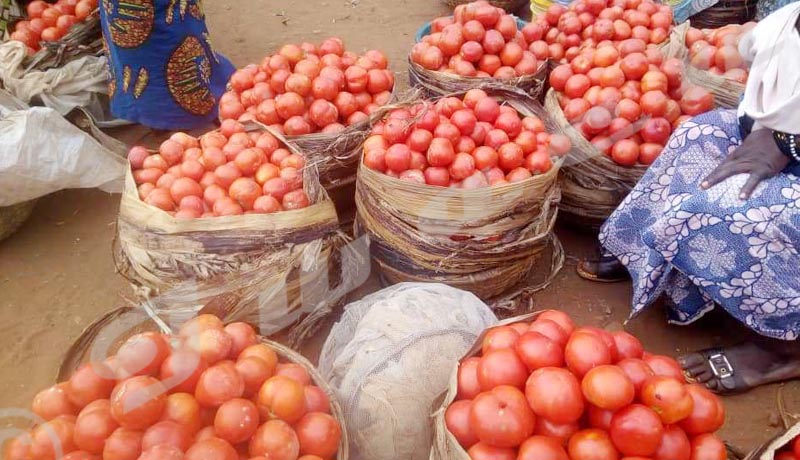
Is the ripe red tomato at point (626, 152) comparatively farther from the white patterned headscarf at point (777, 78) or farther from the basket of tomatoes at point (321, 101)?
the basket of tomatoes at point (321, 101)

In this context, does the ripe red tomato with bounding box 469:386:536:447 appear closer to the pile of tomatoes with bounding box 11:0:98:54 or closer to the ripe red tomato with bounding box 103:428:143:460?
the ripe red tomato with bounding box 103:428:143:460

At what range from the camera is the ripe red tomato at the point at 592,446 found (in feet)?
4.17

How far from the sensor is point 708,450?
1.32m

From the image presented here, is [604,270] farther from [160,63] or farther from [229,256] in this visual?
[160,63]

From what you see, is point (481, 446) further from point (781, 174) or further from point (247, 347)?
point (781, 174)

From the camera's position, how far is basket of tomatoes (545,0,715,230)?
256 centimetres

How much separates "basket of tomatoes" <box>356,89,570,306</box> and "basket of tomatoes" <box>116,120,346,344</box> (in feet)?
0.76

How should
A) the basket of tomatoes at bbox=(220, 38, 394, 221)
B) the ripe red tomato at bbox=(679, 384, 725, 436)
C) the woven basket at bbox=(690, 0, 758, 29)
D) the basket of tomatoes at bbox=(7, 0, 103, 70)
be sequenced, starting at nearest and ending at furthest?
1. the ripe red tomato at bbox=(679, 384, 725, 436)
2. the basket of tomatoes at bbox=(220, 38, 394, 221)
3. the basket of tomatoes at bbox=(7, 0, 103, 70)
4. the woven basket at bbox=(690, 0, 758, 29)

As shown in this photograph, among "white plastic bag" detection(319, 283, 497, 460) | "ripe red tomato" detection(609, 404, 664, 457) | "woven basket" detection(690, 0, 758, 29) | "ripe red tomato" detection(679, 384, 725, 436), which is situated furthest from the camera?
"woven basket" detection(690, 0, 758, 29)

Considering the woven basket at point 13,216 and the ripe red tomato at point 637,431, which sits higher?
the ripe red tomato at point 637,431

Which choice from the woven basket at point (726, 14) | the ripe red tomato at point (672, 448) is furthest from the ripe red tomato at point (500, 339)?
the woven basket at point (726, 14)

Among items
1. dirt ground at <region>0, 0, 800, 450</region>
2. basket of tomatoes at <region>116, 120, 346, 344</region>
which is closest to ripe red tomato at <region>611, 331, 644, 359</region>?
dirt ground at <region>0, 0, 800, 450</region>

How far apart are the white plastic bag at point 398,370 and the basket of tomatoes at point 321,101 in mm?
798

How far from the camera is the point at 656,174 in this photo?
2.27m
